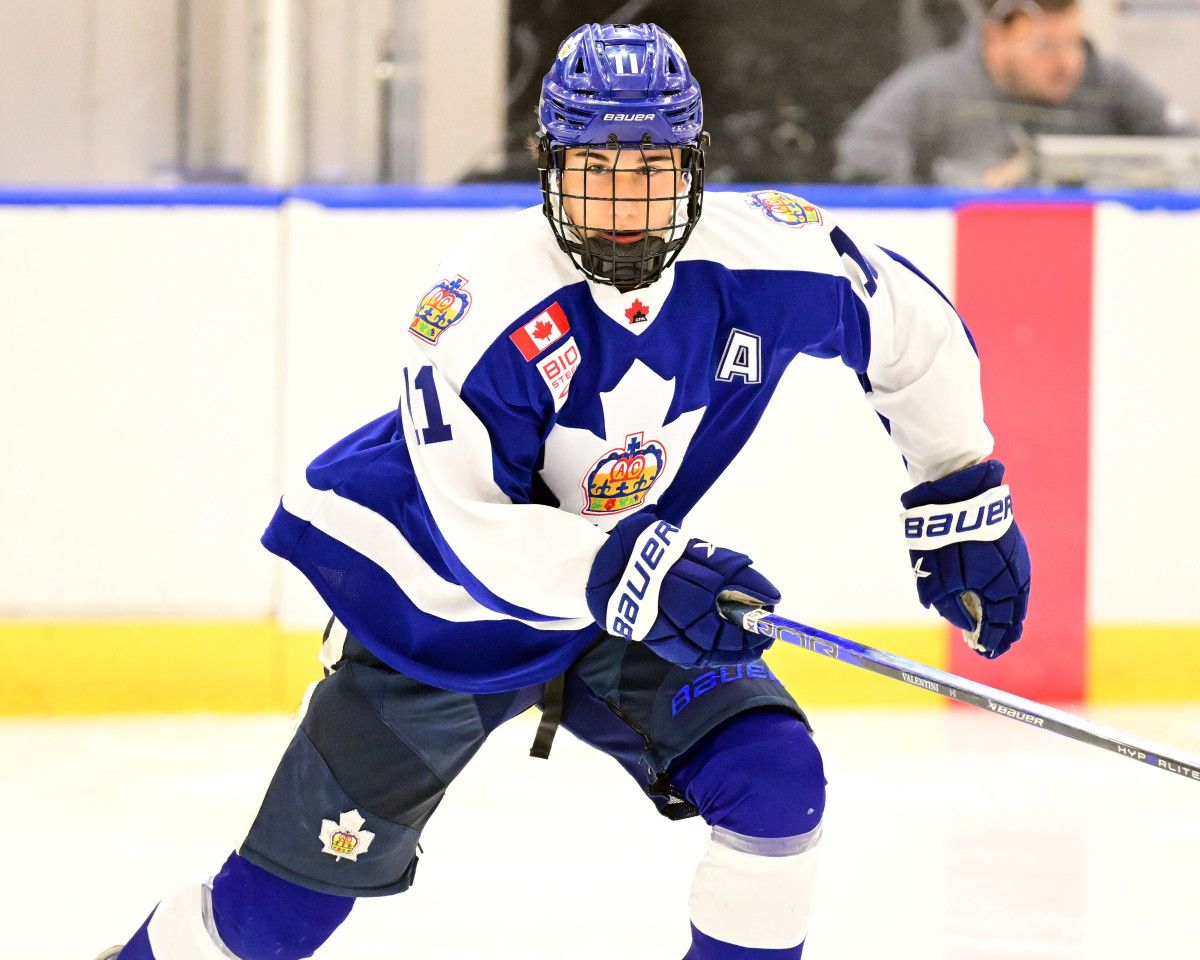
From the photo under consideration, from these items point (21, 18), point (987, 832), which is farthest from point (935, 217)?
point (21, 18)

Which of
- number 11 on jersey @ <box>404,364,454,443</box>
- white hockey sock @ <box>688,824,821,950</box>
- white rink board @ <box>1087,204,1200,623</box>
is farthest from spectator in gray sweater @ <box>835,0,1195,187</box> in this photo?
white hockey sock @ <box>688,824,821,950</box>

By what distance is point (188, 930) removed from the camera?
78.2 inches

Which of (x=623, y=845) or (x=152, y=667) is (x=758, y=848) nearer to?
(x=623, y=845)

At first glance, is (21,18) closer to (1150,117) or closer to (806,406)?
(806,406)

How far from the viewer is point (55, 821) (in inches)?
123

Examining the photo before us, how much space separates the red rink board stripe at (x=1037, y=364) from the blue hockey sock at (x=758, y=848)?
2.08 m

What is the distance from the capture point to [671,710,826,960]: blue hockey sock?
6.07ft

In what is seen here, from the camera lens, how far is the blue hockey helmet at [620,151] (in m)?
1.85

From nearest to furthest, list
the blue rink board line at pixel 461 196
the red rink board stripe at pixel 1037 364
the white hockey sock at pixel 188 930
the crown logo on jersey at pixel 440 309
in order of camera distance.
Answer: the crown logo on jersey at pixel 440 309 → the white hockey sock at pixel 188 930 → the blue rink board line at pixel 461 196 → the red rink board stripe at pixel 1037 364

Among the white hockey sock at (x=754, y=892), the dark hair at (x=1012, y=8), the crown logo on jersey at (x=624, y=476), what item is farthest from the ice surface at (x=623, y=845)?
the dark hair at (x=1012, y=8)

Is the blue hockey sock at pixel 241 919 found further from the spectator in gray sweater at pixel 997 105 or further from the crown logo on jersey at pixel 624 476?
the spectator in gray sweater at pixel 997 105

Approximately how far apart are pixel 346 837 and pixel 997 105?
9.10 ft

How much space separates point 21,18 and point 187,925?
2.43 meters

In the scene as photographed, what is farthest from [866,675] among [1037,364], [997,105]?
[997,105]
